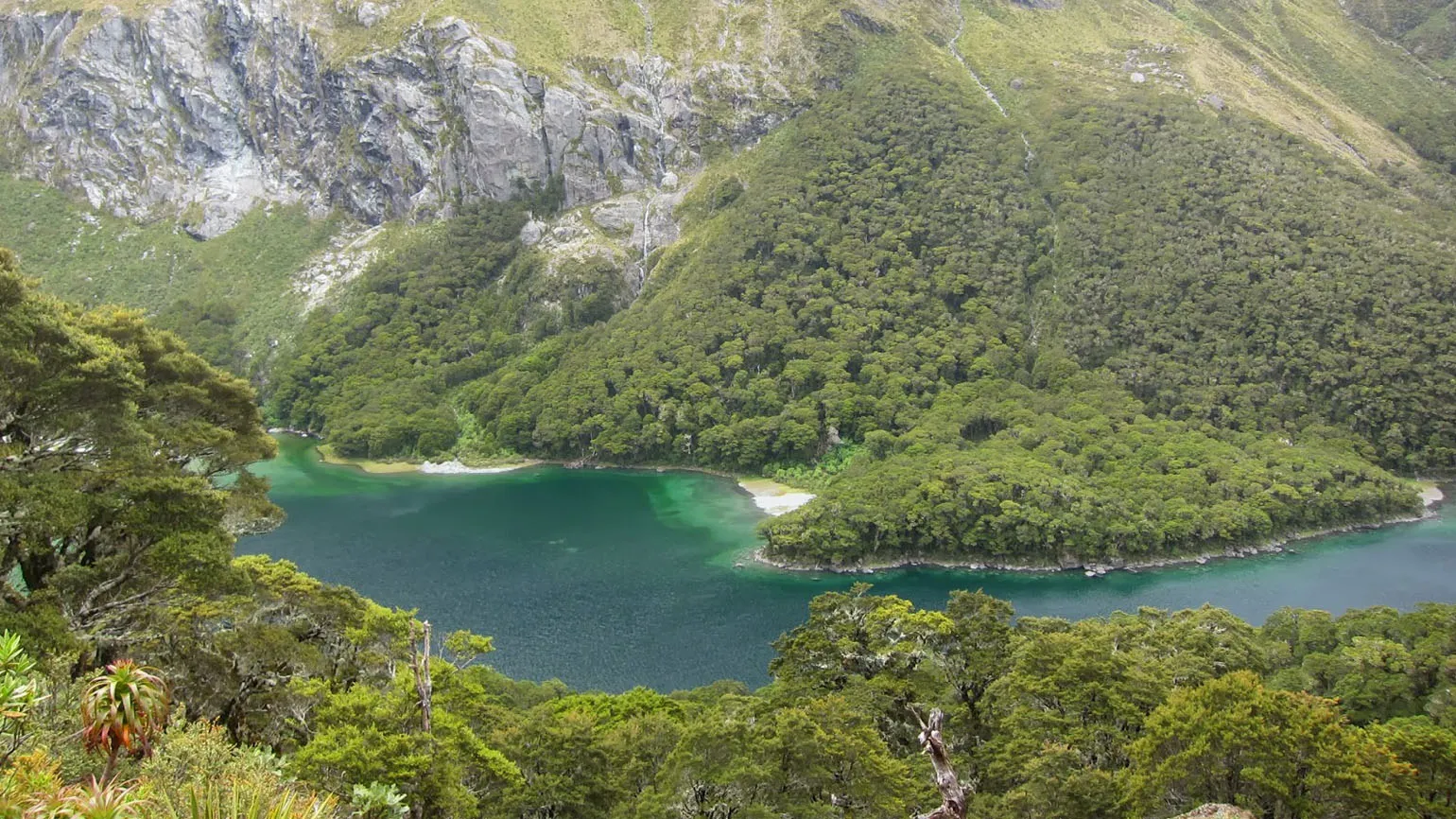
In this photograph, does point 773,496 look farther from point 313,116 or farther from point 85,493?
point 313,116

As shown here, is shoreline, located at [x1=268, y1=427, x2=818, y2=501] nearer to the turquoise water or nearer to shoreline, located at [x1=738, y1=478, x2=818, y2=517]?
shoreline, located at [x1=738, y1=478, x2=818, y2=517]

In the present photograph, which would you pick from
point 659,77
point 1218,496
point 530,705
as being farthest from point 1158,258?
point 530,705

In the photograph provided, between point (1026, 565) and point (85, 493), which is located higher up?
point (85, 493)

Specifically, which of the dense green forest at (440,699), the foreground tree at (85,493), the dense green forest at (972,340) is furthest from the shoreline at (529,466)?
the foreground tree at (85,493)

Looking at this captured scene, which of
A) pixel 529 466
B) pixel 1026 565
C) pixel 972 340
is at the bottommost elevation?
pixel 1026 565

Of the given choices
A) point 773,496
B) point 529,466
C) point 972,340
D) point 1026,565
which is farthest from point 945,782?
point 529,466

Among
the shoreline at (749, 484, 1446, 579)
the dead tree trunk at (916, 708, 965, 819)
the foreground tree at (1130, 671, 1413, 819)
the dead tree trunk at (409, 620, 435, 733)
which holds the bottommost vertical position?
the shoreline at (749, 484, 1446, 579)

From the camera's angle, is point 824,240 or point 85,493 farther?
point 824,240

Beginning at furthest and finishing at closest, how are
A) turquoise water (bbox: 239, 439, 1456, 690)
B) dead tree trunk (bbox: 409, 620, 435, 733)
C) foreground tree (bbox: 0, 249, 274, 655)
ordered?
1. turquoise water (bbox: 239, 439, 1456, 690)
2. dead tree trunk (bbox: 409, 620, 435, 733)
3. foreground tree (bbox: 0, 249, 274, 655)

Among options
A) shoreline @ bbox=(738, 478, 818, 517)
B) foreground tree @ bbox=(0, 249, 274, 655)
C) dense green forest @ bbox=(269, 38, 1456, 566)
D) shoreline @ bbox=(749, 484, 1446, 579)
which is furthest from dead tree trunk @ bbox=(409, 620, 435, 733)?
shoreline @ bbox=(738, 478, 818, 517)
